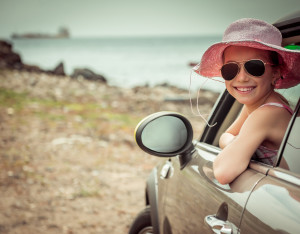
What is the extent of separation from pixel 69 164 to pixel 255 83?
16.1 ft

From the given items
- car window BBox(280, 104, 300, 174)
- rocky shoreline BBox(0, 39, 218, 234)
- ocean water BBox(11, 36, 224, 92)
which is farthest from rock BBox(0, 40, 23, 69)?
car window BBox(280, 104, 300, 174)

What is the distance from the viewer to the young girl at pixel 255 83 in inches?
58.8

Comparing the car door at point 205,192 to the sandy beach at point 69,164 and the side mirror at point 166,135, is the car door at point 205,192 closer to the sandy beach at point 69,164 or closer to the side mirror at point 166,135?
the side mirror at point 166,135

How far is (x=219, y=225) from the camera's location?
144 centimetres

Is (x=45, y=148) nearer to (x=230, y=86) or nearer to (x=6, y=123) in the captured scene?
(x=6, y=123)

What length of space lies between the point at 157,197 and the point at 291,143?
1398mm

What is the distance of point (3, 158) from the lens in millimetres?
6016

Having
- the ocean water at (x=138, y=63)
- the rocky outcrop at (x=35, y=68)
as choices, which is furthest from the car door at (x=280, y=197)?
the rocky outcrop at (x=35, y=68)

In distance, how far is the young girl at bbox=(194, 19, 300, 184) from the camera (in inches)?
58.8

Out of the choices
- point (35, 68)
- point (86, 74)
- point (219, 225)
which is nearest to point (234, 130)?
point (219, 225)

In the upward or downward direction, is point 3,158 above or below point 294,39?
below

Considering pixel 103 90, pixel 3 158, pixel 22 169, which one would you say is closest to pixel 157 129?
pixel 22 169

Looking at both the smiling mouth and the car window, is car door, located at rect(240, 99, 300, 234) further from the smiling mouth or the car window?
the smiling mouth

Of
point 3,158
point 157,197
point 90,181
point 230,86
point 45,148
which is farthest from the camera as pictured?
point 45,148
